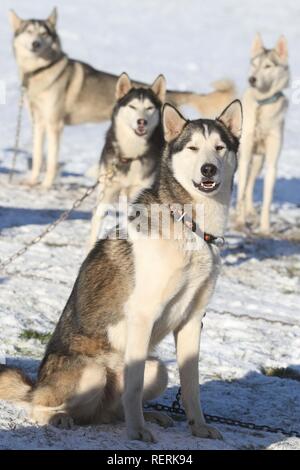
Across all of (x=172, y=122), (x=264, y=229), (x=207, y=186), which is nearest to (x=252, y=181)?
(x=264, y=229)

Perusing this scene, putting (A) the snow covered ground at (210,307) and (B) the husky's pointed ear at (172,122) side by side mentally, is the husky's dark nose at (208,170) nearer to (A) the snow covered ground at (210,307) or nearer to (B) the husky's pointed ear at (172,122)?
(B) the husky's pointed ear at (172,122)

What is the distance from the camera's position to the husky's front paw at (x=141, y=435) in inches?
154

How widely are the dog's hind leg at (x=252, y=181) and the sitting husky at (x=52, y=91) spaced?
1.10m

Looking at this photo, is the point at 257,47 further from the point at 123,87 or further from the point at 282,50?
the point at 123,87

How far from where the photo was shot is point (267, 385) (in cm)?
521

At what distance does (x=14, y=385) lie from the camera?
4.14 m

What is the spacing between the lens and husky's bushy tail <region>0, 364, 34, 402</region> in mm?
4090

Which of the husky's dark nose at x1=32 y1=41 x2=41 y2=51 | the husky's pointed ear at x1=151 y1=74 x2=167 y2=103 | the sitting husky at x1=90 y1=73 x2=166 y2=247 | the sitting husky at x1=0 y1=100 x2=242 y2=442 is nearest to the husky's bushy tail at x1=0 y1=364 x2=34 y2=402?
the sitting husky at x1=0 y1=100 x2=242 y2=442

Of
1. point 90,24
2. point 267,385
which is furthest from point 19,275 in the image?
point 90,24

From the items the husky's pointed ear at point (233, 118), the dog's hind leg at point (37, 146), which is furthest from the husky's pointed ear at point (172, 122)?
the dog's hind leg at point (37, 146)

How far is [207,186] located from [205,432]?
3.90 ft

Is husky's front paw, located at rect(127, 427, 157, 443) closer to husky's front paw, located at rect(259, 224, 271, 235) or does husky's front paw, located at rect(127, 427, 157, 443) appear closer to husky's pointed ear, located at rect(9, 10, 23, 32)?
husky's front paw, located at rect(259, 224, 271, 235)

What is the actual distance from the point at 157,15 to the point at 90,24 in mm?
3409

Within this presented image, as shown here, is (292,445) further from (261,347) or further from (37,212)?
(37,212)
